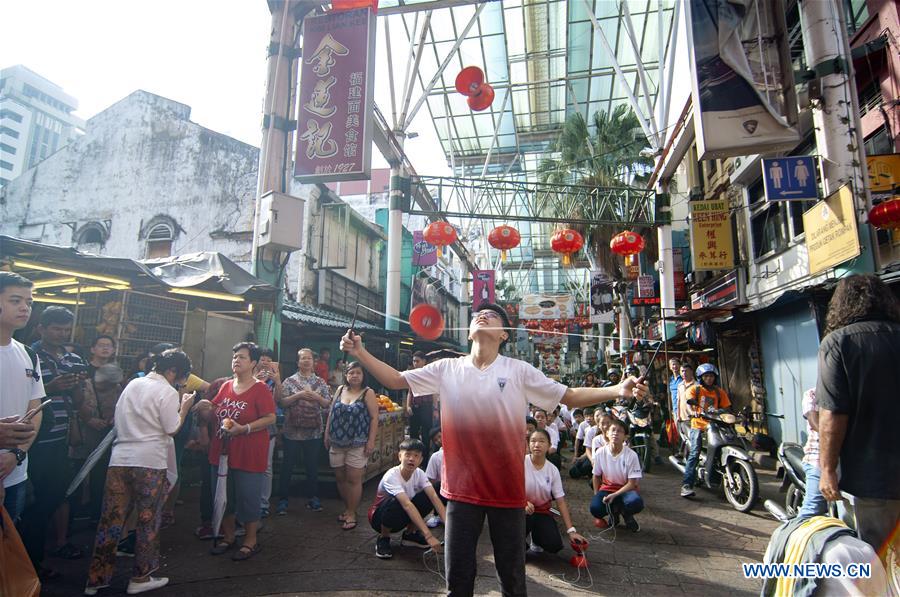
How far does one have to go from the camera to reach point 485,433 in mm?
2699

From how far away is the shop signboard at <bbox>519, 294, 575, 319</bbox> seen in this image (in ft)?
74.5

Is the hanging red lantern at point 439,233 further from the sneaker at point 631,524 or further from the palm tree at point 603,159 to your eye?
the sneaker at point 631,524

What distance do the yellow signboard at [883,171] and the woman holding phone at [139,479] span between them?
9.14 m

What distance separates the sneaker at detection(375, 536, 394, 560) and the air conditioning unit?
186 inches

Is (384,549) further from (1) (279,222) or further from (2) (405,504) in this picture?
(1) (279,222)

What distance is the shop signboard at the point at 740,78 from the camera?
677cm

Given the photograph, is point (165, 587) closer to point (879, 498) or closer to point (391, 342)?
point (879, 498)

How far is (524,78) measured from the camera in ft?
60.4

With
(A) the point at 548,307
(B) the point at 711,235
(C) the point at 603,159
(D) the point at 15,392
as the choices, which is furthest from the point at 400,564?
(A) the point at 548,307

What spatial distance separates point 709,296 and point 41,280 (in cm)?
1529

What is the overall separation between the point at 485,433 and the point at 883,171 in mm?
7755

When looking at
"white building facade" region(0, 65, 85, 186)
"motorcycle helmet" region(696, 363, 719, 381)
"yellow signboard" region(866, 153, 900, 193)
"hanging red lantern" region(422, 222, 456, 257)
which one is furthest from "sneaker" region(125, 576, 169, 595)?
"white building facade" region(0, 65, 85, 186)

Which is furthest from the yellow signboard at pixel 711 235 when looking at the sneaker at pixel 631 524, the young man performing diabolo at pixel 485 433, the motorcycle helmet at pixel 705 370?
the young man performing diabolo at pixel 485 433

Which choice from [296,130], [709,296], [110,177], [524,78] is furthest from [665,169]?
[110,177]
